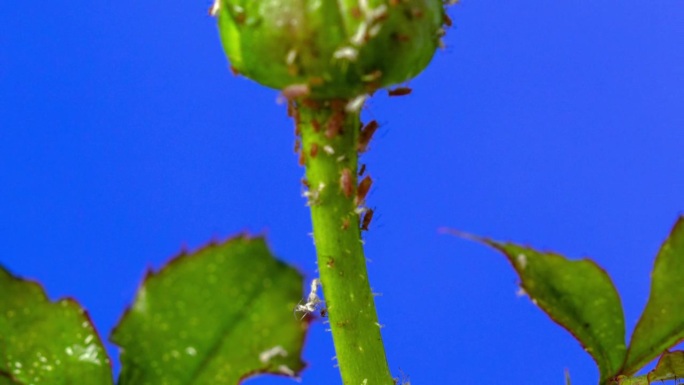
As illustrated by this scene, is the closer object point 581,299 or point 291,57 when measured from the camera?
point 291,57

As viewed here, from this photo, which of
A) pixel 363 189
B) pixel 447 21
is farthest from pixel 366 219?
pixel 447 21

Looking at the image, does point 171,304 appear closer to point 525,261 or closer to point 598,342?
point 525,261

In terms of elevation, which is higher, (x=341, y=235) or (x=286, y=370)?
(x=341, y=235)

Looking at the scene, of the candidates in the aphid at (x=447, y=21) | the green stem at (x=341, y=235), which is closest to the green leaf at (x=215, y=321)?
the green stem at (x=341, y=235)

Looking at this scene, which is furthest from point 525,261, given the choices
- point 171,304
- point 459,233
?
point 171,304

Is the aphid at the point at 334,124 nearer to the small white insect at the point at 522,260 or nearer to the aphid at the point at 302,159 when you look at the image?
→ the aphid at the point at 302,159

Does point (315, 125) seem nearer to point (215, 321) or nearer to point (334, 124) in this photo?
point (334, 124)
